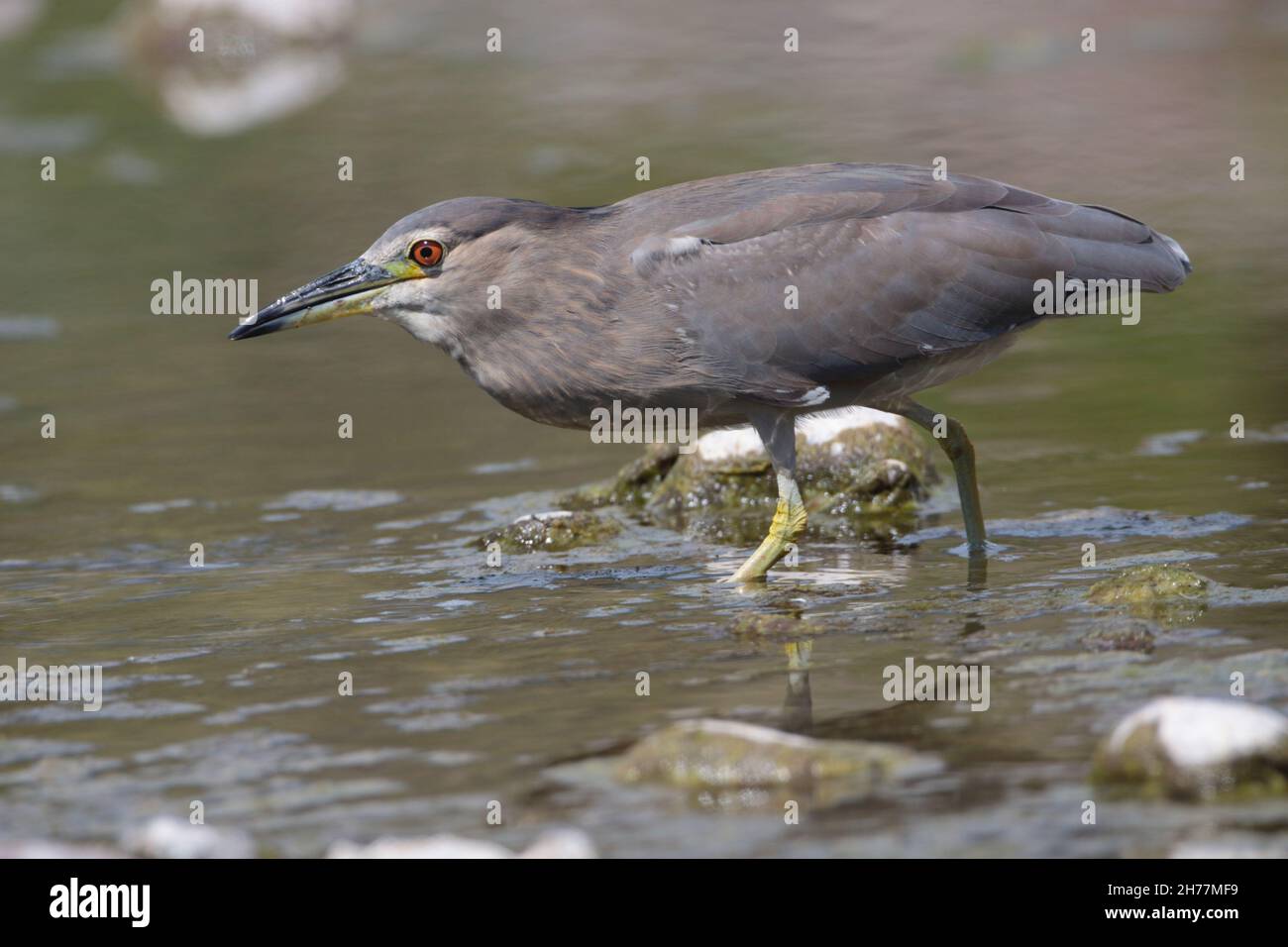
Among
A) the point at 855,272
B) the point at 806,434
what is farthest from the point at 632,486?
the point at 855,272

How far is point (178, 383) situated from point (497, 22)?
13.3 meters

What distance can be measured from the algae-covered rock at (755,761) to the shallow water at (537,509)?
0.39ft

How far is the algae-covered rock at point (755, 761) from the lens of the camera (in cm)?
584

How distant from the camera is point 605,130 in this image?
19.7 metres

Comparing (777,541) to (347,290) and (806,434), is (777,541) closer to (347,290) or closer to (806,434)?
(806,434)

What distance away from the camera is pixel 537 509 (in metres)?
9.95

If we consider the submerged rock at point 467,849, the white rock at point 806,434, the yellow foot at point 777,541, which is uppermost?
the white rock at point 806,434

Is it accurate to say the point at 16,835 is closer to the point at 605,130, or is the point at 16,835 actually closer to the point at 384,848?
the point at 384,848

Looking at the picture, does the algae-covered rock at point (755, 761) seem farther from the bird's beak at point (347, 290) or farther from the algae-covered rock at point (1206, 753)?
the bird's beak at point (347, 290)

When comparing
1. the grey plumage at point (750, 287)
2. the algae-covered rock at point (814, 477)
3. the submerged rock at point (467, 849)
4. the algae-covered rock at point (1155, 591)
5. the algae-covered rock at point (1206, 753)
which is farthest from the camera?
the algae-covered rock at point (814, 477)

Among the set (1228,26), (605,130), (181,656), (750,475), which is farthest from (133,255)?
(1228,26)

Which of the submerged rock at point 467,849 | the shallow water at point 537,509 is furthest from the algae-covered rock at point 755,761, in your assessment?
the submerged rock at point 467,849

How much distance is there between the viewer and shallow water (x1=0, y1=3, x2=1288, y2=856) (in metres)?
6.09

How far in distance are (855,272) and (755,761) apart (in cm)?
314
